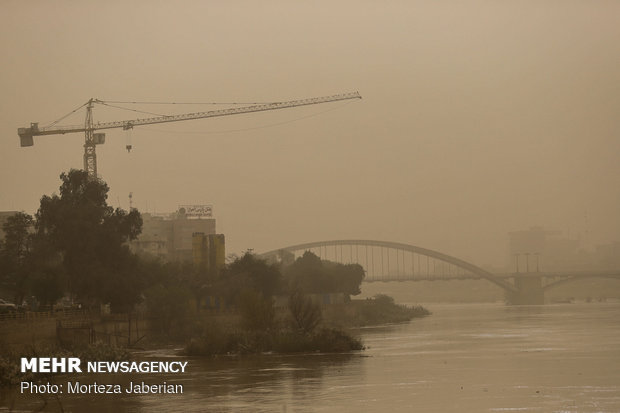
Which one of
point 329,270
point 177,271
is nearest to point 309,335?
point 177,271

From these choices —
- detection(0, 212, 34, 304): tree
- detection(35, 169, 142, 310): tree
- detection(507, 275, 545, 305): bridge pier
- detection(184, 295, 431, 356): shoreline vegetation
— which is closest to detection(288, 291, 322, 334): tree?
detection(184, 295, 431, 356): shoreline vegetation

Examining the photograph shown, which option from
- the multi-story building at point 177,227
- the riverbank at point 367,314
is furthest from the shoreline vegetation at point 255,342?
the multi-story building at point 177,227

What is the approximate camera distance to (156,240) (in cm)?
11406

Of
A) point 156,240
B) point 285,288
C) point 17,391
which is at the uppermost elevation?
point 156,240

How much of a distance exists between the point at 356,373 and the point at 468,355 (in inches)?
391

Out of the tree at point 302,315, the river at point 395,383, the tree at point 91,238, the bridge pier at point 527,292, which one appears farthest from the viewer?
the bridge pier at point 527,292

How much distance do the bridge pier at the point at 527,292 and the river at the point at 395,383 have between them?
12070 cm

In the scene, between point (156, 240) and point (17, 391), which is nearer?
point (17, 391)

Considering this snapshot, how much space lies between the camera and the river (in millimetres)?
28484

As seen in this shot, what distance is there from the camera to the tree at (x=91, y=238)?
2168 inches

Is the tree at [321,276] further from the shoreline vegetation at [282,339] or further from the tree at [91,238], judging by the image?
the shoreline vegetation at [282,339]

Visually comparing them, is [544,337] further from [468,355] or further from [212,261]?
[212,261]

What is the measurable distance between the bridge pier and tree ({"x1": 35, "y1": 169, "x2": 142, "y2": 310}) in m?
→ 122

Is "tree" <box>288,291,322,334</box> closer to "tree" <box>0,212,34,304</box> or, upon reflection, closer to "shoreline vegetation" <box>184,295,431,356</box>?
"shoreline vegetation" <box>184,295,431,356</box>
